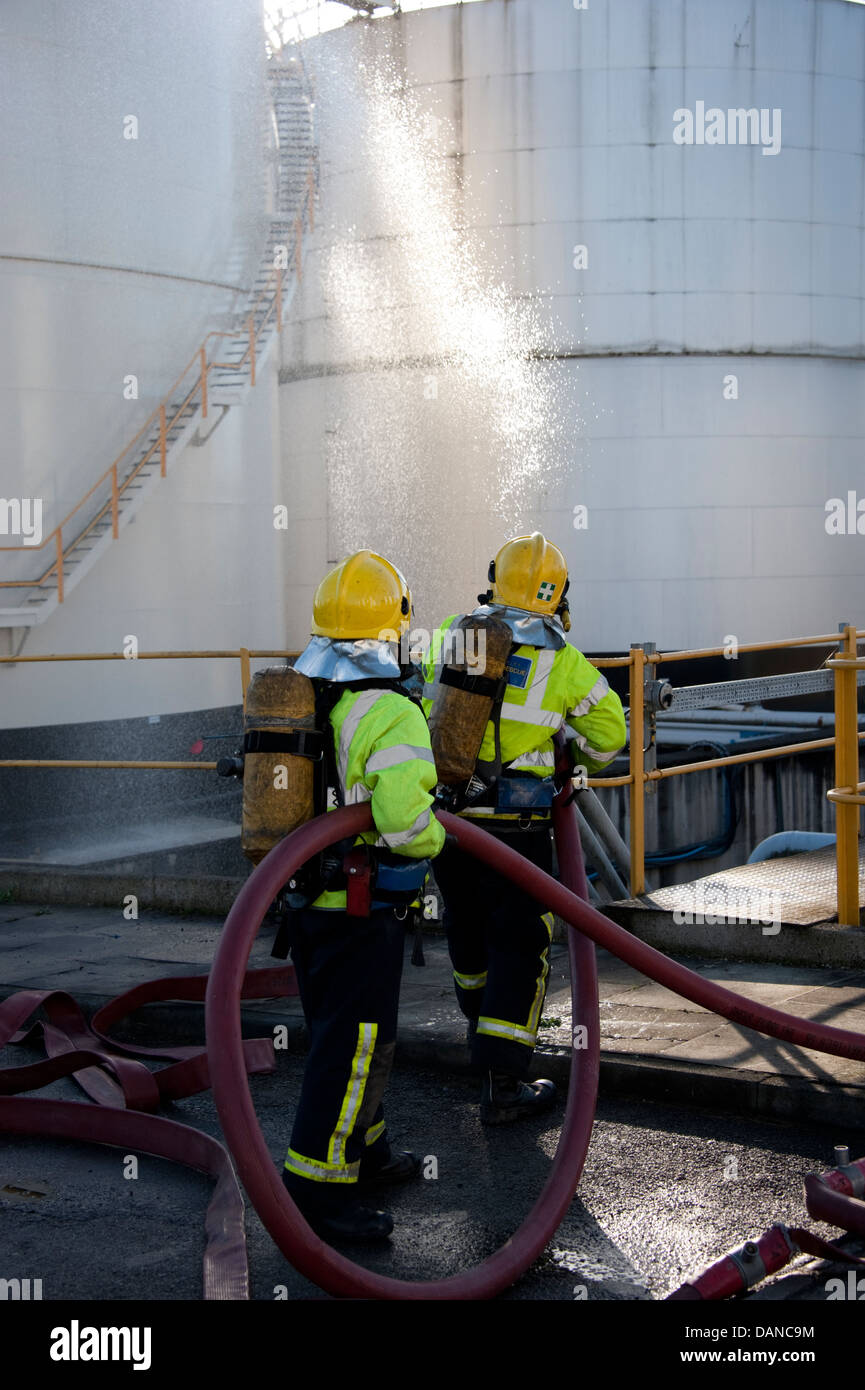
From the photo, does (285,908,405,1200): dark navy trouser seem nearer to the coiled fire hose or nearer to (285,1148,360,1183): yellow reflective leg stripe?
(285,1148,360,1183): yellow reflective leg stripe

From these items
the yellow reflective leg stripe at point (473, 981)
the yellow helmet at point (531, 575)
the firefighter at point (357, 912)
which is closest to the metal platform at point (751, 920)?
the yellow reflective leg stripe at point (473, 981)

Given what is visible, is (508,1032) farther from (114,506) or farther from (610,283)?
(610,283)

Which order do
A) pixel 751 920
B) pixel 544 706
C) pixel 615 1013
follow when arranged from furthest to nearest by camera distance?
pixel 751 920 → pixel 615 1013 → pixel 544 706

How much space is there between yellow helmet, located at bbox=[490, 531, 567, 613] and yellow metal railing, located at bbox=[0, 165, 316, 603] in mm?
7498

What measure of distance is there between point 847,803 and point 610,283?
12127mm

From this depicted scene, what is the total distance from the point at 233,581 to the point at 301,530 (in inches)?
192

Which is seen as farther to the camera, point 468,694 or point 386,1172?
point 468,694

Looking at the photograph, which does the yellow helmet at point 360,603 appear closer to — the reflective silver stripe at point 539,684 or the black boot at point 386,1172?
the reflective silver stripe at point 539,684

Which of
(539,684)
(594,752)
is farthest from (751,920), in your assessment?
(539,684)

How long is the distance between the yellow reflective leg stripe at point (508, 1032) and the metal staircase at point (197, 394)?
25.5ft

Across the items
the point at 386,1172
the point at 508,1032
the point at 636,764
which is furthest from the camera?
the point at 636,764

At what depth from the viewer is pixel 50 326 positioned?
466 inches

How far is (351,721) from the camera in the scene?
391 centimetres

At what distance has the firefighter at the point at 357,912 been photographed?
3.82 metres
